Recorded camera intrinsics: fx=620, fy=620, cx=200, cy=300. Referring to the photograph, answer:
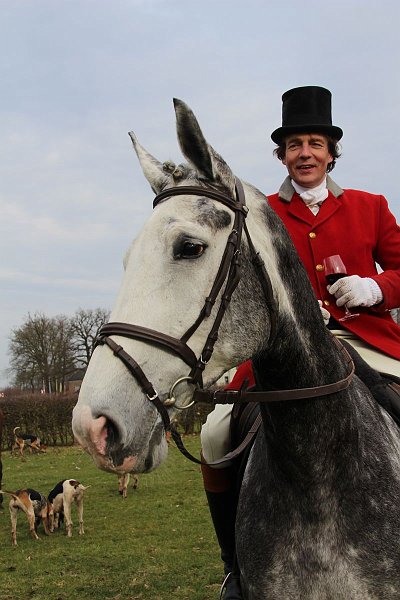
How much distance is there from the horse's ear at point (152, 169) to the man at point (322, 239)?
1329mm

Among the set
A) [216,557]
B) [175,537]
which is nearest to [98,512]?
[175,537]

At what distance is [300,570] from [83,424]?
1.42m

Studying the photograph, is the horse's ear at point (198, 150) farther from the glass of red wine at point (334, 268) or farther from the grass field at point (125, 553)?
the grass field at point (125, 553)

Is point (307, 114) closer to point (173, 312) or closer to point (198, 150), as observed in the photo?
point (198, 150)

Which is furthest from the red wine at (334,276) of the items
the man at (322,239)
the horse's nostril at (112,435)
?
the horse's nostril at (112,435)

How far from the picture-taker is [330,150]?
13.8 feet

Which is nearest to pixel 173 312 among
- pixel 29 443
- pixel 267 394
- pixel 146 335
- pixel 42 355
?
pixel 146 335

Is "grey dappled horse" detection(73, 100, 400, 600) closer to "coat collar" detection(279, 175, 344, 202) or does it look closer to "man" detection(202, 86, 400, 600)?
"man" detection(202, 86, 400, 600)

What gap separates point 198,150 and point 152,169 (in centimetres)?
38

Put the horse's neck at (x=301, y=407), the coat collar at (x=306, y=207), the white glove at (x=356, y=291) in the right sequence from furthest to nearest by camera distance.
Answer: the coat collar at (x=306, y=207) < the white glove at (x=356, y=291) < the horse's neck at (x=301, y=407)

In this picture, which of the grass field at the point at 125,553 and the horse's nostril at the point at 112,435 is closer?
the horse's nostril at the point at 112,435

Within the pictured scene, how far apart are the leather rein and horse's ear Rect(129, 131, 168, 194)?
0.17m

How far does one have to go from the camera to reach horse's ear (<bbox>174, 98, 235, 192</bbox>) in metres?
2.49

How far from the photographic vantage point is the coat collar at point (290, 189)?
13.4 ft
